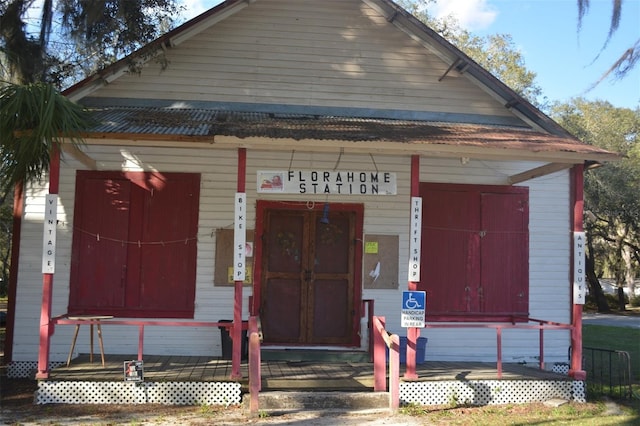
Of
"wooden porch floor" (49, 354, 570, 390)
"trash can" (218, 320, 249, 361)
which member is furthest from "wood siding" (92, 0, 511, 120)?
"wooden porch floor" (49, 354, 570, 390)

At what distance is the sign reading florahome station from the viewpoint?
7887 mm

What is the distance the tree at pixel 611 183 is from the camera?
28.5 meters

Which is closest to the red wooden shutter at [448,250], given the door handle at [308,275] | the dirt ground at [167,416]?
the door handle at [308,275]

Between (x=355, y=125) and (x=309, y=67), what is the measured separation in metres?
1.81

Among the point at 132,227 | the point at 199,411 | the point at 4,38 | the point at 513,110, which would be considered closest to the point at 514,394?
the point at 199,411

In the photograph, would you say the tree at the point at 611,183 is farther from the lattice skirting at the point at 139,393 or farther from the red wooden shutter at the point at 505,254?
the lattice skirting at the point at 139,393

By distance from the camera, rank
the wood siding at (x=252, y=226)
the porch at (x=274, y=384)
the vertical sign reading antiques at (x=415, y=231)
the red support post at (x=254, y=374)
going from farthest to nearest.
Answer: the wood siding at (x=252, y=226) → the vertical sign reading antiques at (x=415, y=231) → the porch at (x=274, y=384) → the red support post at (x=254, y=374)

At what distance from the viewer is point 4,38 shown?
8891 millimetres

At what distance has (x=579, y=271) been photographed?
317 inches

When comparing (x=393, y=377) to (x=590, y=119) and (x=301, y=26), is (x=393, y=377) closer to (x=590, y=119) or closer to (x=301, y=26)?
(x=301, y=26)

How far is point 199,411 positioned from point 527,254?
234 inches

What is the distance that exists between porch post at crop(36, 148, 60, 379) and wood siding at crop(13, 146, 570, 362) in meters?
1.85

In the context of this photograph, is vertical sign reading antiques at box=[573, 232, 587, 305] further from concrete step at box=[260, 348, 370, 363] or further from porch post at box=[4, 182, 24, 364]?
porch post at box=[4, 182, 24, 364]

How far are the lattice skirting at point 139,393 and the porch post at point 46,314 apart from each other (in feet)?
0.62
